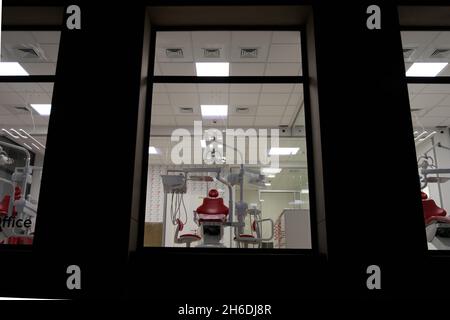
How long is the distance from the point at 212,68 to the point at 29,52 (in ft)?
8.31

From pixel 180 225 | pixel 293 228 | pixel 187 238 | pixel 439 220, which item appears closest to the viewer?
pixel 439 220

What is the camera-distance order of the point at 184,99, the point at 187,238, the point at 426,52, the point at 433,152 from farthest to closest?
the point at 433,152 < the point at 184,99 < the point at 426,52 < the point at 187,238

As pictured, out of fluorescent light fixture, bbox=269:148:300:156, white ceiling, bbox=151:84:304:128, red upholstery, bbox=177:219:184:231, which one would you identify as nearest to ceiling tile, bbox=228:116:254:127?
white ceiling, bbox=151:84:304:128

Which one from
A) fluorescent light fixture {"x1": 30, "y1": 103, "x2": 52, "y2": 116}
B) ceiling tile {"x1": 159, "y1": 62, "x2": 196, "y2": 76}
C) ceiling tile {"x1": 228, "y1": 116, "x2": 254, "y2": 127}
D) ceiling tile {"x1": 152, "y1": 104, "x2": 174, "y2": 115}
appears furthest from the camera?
ceiling tile {"x1": 228, "y1": 116, "x2": 254, "y2": 127}

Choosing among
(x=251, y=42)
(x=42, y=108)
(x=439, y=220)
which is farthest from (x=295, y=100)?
(x=42, y=108)

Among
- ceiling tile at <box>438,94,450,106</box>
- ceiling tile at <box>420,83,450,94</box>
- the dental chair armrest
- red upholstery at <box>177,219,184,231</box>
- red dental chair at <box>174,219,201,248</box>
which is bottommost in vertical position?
red dental chair at <box>174,219,201,248</box>

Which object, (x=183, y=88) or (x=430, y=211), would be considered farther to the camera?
(x=183, y=88)

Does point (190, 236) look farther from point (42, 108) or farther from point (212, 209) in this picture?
point (42, 108)

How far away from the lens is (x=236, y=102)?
655 centimetres

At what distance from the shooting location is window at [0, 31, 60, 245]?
4.24 m

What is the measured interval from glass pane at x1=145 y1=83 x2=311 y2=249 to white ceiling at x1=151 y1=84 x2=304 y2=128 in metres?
0.02

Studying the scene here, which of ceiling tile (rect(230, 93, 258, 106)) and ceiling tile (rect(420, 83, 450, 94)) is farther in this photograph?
ceiling tile (rect(230, 93, 258, 106))

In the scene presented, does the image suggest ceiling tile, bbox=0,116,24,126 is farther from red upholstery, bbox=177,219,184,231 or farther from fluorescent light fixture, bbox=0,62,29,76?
red upholstery, bbox=177,219,184,231

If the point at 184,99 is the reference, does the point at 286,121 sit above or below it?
below
